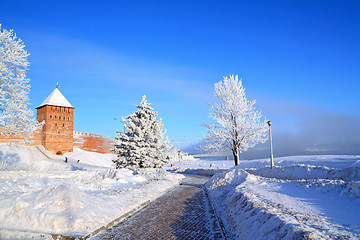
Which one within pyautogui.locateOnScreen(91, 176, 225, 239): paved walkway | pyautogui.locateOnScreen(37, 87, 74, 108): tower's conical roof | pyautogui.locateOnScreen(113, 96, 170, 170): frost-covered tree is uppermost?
pyautogui.locateOnScreen(37, 87, 74, 108): tower's conical roof

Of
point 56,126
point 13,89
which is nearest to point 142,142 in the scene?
point 13,89

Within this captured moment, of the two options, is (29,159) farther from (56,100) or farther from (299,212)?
(299,212)

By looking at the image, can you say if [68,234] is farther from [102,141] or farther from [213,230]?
[102,141]

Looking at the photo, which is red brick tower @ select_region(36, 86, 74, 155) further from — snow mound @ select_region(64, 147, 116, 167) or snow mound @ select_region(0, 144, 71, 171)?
snow mound @ select_region(0, 144, 71, 171)

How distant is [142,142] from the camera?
18828 millimetres

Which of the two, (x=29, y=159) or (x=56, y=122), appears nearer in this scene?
(x=29, y=159)

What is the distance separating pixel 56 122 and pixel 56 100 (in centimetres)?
392

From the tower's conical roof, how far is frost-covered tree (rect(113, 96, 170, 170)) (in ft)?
75.6

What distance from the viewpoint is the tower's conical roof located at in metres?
36.7

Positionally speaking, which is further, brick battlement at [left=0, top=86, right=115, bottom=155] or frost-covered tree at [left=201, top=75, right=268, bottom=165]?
brick battlement at [left=0, top=86, right=115, bottom=155]

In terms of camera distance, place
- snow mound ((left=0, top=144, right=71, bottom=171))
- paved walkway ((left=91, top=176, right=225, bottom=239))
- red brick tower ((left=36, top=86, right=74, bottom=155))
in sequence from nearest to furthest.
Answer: paved walkway ((left=91, top=176, right=225, bottom=239)) < snow mound ((left=0, top=144, right=71, bottom=171)) < red brick tower ((left=36, top=86, right=74, bottom=155))

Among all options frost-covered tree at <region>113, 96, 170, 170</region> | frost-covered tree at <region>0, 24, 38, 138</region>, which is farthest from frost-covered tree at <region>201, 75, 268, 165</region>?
frost-covered tree at <region>0, 24, 38, 138</region>

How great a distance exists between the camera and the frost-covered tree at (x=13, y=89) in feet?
48.4

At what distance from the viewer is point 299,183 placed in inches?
352
